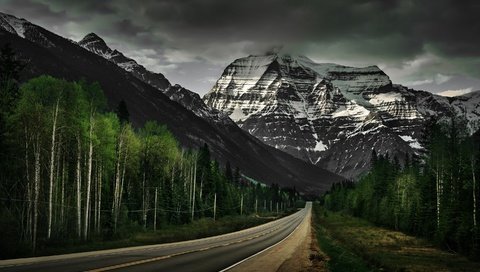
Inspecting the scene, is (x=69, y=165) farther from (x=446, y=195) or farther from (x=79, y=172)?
(x=446, y=195)

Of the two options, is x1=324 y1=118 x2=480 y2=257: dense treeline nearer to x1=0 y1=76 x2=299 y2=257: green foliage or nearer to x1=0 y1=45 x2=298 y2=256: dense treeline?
x1=0 y1=76 x2=299 y2=257: green foliage

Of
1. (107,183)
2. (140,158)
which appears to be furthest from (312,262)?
(140,158)

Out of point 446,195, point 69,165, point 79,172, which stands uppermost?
point 69,165

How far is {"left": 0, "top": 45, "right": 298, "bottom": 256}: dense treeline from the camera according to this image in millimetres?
37312

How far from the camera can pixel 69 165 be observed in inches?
2109

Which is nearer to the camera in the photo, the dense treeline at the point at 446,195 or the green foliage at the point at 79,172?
the green foliage at the point at 79,172

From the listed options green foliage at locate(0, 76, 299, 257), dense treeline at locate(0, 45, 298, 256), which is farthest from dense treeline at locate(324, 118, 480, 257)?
dense treeline at locate(0, 45, 298, 256)

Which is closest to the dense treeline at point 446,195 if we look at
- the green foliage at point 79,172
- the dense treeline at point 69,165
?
the green foliage at point 79,172

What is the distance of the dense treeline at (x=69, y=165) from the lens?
3731 centimetres

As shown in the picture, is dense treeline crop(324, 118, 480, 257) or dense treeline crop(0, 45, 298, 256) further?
dense treeline crop(324, 118, 480, 257)

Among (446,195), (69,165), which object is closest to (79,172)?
(69,165)

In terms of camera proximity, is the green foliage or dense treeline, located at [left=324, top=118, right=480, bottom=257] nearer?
the green foliage

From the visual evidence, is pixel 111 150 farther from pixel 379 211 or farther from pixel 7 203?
pixel 379 211

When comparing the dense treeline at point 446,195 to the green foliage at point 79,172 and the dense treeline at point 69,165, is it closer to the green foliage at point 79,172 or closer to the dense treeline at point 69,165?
the green foliage at point 79,172
